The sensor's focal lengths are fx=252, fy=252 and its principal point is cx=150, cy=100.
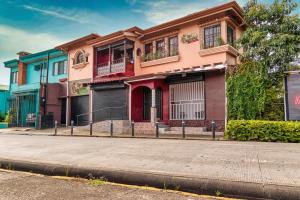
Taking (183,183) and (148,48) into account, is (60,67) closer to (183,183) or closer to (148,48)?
(148,48)

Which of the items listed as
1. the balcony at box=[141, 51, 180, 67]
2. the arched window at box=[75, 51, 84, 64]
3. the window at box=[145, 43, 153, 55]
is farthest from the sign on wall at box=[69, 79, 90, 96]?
the window at box=[145, 43, 153, 55]

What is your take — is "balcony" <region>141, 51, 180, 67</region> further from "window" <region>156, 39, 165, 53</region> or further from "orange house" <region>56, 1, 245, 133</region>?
"window" <region>156, 39, 165, 53</region>

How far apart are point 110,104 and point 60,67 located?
31.3 feet

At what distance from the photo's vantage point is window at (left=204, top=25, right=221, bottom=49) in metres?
16.8

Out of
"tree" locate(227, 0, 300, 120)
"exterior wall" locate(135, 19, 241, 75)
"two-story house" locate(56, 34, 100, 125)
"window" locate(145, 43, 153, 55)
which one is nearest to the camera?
"tree" locate(227, 0, 300, 120)

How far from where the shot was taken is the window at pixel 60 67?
25734mm

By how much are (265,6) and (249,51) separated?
286 centimetres

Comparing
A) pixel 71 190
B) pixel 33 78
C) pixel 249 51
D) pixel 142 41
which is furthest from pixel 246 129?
pixel 33 78

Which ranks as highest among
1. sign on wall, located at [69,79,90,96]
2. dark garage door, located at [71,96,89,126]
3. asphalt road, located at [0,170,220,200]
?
sign on wall, located at [69,79,90,96]

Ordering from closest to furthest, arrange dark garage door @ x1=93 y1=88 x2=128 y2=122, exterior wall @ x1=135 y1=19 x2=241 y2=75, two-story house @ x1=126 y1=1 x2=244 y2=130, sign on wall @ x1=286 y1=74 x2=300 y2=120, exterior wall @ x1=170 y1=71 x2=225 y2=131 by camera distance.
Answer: sign on wall @ x1=286 y1=74 x2=300 y2=120
exterior wall @ x1=170 y1=71 x2=225 y2=131
two-story house @ x1=126 y1=1 x2=244 y2=130
exterior wall @ x1=135 y1=19 x2=241 y2=75
dark garage door @ x1=93 y1=88 x2=128 y2=122

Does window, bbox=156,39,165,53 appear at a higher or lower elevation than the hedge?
higher

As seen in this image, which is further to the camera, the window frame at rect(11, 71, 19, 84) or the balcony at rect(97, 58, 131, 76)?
the window frame at rect(11, 71, 19, 84)

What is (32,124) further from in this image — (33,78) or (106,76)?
(106,76)

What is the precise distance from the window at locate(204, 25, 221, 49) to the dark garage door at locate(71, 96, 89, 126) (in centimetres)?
1182
